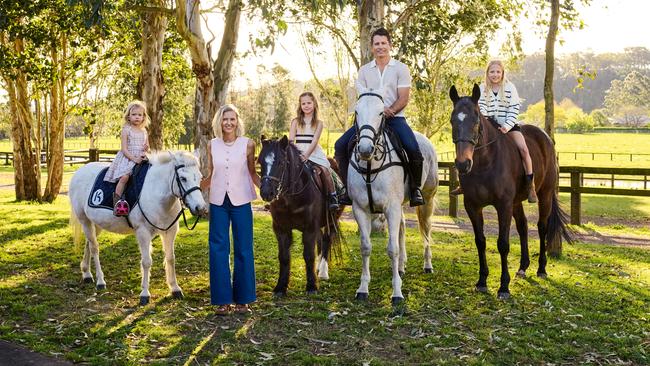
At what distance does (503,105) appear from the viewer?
8.02 meters

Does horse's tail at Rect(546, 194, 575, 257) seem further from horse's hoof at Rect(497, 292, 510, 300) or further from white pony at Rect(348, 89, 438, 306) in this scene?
white pony at Rect(348, 89, 438, 306)

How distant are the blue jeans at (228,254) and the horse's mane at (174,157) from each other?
0.58 m

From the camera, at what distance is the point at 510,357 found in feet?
18.2

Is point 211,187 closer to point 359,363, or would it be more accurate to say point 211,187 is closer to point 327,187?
point 327,187

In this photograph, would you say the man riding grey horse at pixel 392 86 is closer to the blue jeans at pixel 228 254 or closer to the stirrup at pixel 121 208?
the blue jeans at pixel 228 254

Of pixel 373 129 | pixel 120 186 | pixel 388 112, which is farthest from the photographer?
pixel 120 186

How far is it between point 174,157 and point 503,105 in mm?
4245

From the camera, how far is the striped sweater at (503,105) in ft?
26.0

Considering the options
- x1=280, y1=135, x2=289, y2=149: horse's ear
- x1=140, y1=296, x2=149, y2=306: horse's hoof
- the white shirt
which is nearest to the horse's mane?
x1=280, y1=135, x2=289, y2=149: horse's ear

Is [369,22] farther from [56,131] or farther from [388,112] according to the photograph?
[56,131]

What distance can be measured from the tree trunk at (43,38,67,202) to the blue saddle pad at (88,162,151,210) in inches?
534

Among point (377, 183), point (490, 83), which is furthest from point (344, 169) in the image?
point (490, 83)

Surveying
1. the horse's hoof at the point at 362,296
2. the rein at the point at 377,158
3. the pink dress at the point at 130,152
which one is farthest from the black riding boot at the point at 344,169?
the pink dress at the point at 130,152

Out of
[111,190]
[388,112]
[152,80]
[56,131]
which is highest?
[152,80]
